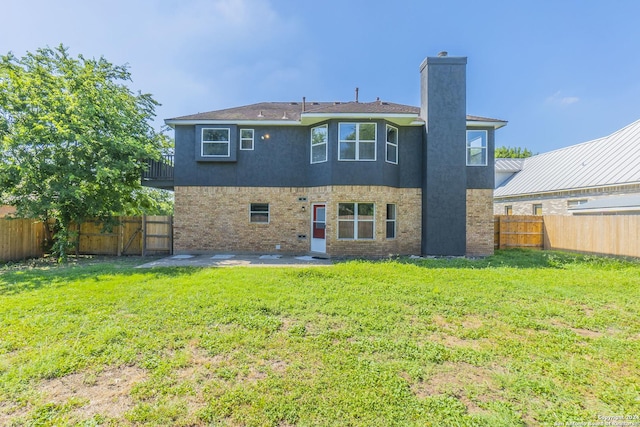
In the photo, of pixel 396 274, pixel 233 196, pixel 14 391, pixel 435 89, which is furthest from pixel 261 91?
pixel 14 391

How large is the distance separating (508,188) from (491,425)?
23.9m

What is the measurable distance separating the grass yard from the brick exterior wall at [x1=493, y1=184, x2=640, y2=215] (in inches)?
462

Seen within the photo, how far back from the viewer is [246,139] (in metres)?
12.9

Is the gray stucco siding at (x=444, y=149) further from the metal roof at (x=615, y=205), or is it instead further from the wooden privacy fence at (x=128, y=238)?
the wooden privacy fence at (x=128, y=238)

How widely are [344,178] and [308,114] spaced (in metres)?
3.02

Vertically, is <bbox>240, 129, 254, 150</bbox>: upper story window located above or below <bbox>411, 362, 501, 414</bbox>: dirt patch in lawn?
above

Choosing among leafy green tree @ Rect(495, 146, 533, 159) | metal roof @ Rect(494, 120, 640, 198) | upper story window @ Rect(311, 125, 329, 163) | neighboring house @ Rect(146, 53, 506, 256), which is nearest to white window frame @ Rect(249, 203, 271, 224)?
neighboring house @ Rect(146, 53, 506, 256)

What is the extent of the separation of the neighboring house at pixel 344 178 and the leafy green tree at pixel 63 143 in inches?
81.1

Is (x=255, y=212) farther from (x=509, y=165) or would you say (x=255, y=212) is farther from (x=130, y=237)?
(x=509, y=165)

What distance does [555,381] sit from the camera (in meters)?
3.18

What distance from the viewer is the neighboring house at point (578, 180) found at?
46.6 feet

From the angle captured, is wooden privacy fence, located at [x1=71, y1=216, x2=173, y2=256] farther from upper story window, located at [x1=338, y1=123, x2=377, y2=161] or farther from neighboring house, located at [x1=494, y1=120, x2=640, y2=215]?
neighboring house, located at [x1=494, y1=120, x2=640, y2=215]

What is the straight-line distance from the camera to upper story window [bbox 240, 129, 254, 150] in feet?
42.2

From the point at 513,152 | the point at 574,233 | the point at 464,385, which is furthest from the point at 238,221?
the point at 513,152
